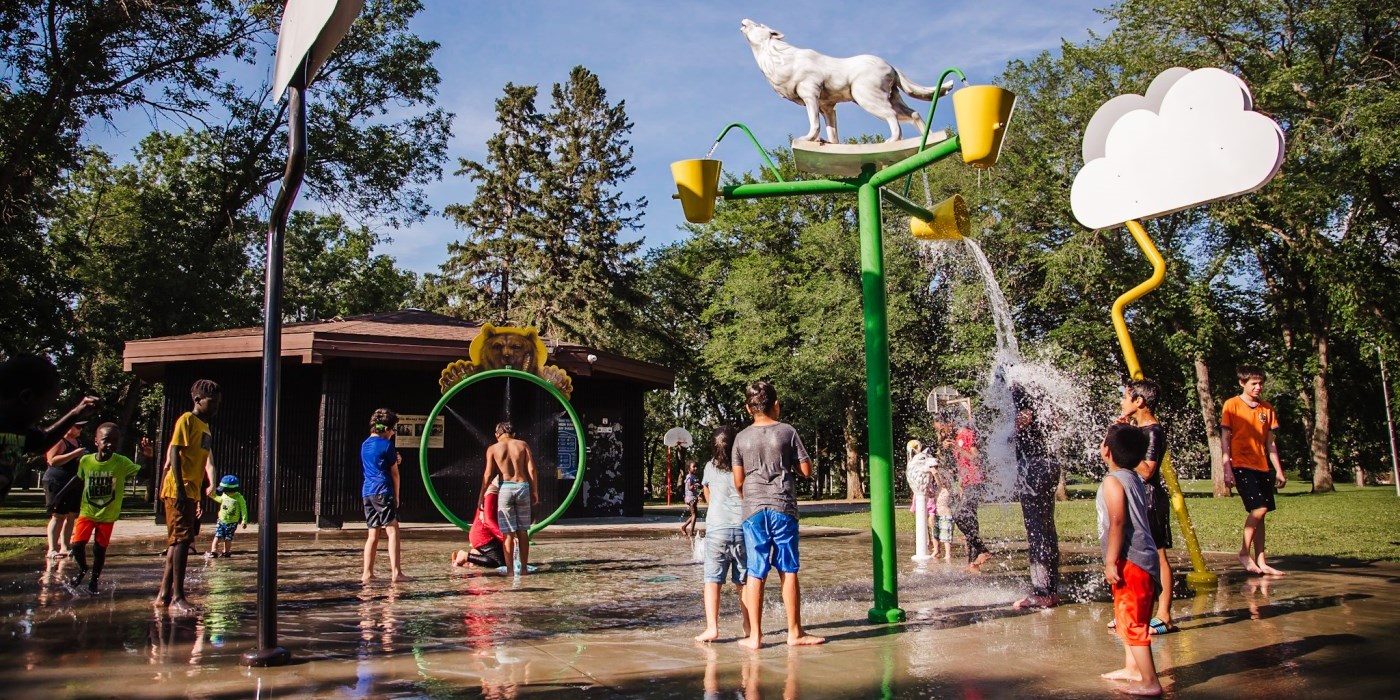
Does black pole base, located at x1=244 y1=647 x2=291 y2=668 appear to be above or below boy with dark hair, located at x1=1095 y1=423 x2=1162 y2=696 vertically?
below

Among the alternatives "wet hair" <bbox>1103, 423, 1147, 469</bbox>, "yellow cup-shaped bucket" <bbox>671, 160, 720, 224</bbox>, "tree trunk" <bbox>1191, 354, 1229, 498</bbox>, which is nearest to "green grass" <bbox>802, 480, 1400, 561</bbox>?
"tree trunk" <bbox>1191, 354, 1229, 498</bbox>

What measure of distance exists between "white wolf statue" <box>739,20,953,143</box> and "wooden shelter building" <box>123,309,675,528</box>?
11.4 meters

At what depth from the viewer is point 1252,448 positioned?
27.6ft

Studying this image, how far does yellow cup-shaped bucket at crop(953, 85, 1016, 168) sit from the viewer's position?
6.10 meters

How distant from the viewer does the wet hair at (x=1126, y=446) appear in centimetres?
487

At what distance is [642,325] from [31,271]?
2508 centimetres

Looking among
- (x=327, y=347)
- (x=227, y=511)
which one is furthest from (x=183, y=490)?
(x=327, y=347)

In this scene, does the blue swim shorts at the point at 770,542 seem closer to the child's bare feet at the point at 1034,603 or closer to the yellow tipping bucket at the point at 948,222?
the child's bare feet at the point at 1034,603

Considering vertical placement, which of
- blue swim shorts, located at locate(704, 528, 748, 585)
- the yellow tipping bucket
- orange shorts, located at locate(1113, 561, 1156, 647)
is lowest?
orange shorts, located at locate(1113, 561, 1156, 647)

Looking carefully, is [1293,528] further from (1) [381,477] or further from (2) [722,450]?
(1) [381,477]

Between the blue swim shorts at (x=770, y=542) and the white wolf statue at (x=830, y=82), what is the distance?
307cm

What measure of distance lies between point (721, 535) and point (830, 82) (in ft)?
12.3

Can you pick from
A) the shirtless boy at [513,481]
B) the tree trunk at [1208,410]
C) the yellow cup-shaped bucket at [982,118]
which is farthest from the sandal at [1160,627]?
the tree trunk at [1208,410]

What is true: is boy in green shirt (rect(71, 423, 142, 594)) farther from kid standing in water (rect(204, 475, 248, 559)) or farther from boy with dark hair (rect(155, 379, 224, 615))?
kid standing in water (rect(204, 475, 248, 559))
